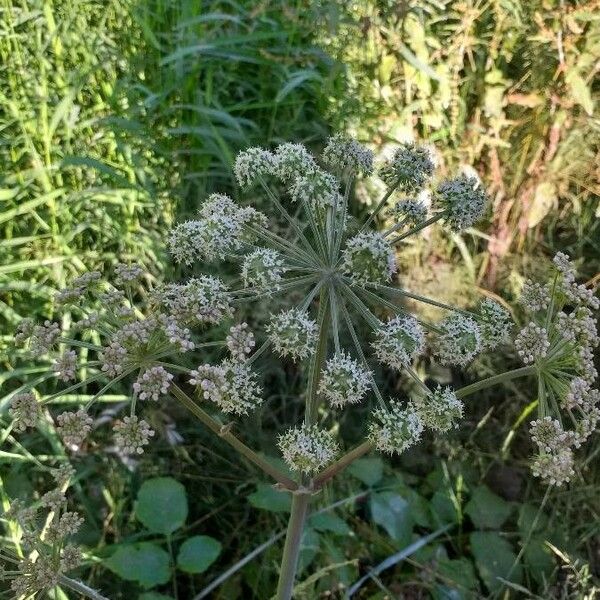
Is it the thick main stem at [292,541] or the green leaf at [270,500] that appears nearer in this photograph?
the thick main stem at [292,541]

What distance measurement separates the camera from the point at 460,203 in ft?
5.76

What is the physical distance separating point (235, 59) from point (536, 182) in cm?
142

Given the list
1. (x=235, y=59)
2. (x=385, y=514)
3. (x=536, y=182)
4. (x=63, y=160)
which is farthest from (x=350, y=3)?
(x=385, y=514)

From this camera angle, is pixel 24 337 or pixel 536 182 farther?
pixel 536 182

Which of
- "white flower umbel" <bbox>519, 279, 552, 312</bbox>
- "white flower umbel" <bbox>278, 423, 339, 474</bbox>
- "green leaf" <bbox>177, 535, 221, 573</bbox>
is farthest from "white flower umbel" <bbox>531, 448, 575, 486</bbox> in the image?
"green leaf" <bbox>177, 535, 221, 573</bbox>

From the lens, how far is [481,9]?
324 cm

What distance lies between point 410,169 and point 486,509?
177cm

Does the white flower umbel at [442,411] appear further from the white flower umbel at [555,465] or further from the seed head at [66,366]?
the seed head at [66,366]

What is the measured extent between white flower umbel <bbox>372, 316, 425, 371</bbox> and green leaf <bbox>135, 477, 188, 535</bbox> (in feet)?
4.23

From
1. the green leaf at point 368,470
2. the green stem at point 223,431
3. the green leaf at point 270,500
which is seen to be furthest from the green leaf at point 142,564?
the green stem at point 223,431

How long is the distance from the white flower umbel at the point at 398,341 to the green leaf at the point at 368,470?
4.46 feet

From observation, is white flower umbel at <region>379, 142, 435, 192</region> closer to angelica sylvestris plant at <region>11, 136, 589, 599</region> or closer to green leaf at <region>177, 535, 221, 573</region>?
angelica sylvestris plant at <region>11, 136, 589, 599</region>

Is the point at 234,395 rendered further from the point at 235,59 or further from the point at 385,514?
the point at 235,59

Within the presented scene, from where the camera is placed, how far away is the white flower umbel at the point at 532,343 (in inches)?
60.6
